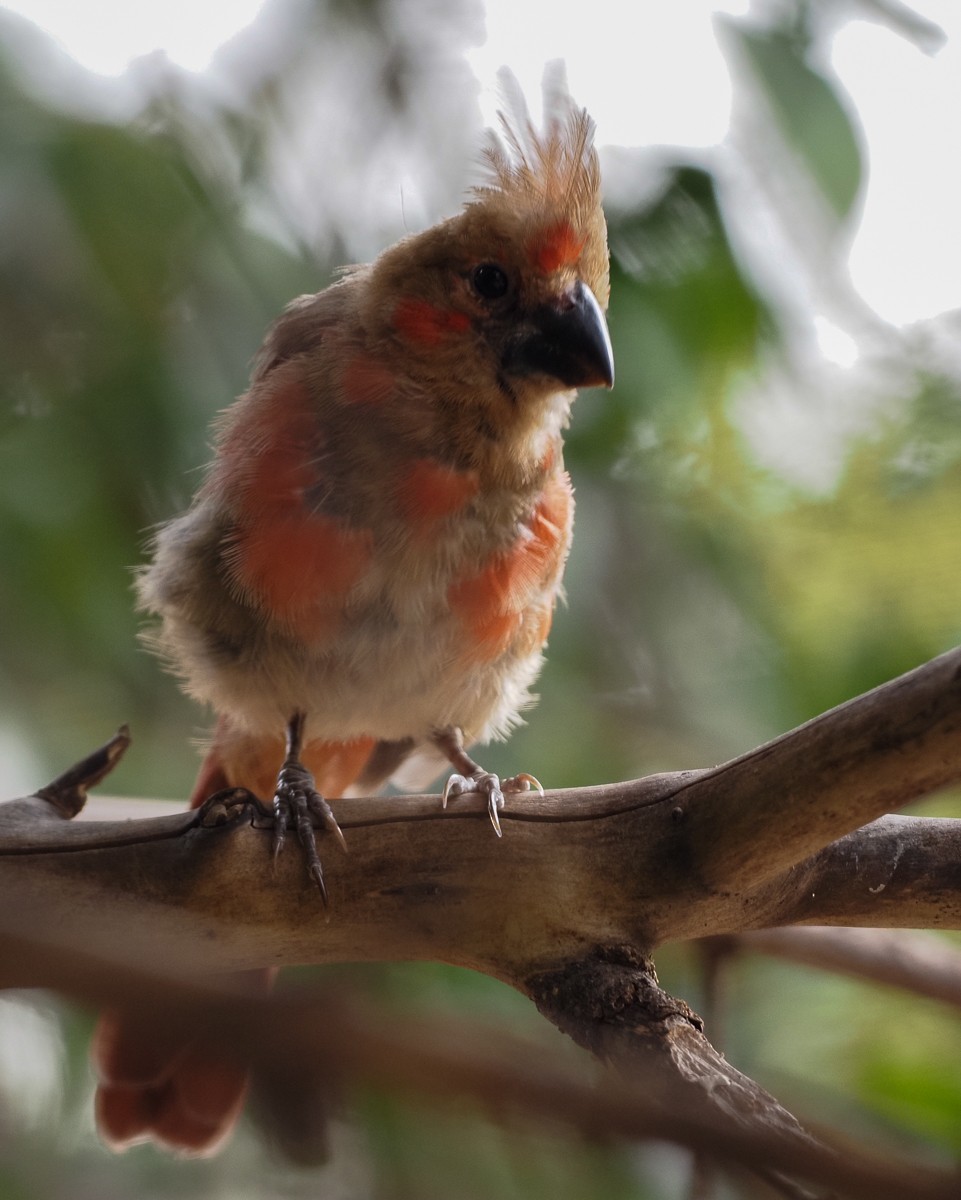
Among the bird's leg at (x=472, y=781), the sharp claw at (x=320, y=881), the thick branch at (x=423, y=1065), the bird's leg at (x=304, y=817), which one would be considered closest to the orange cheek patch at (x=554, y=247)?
the bird's leg at (x=472, y=781)

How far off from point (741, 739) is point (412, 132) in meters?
1.62

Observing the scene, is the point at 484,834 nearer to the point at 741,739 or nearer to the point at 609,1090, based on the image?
the point at 741,739

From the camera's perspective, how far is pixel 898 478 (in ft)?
9.69

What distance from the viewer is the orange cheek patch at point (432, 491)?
2418mm

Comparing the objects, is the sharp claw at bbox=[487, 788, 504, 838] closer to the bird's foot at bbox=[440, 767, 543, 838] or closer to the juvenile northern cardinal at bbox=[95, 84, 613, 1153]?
the bird's foot at bbox=[440, 767, 543, 838]

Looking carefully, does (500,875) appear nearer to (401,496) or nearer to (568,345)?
(401,496)

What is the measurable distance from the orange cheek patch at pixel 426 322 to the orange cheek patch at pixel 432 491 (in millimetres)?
281

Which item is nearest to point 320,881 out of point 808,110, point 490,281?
point 490,281

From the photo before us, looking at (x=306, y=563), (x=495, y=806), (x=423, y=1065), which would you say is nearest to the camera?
(x=423, y=1065)

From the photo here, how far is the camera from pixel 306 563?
2.38 meters

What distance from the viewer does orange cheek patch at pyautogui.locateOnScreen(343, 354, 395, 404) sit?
250 cm

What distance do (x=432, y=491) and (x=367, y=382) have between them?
281mm

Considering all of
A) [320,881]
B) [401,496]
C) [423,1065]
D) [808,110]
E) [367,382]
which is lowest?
[423,1065]

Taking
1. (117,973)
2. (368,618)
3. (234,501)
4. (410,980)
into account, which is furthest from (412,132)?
(117,973)
